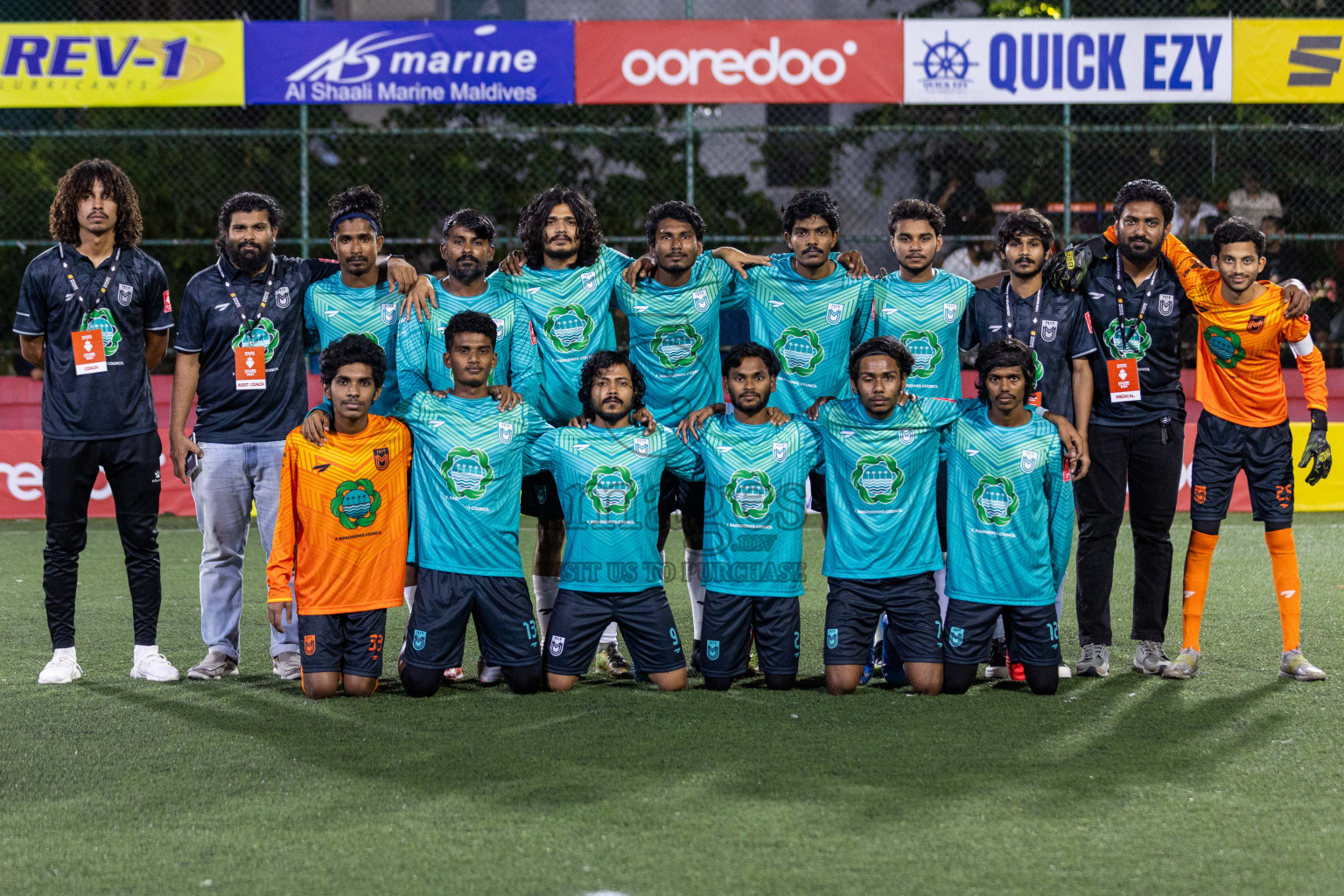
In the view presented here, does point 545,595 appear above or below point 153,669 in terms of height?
above

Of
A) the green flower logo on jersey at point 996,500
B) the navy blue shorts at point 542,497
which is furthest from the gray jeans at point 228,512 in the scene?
the green flower logo on jersey at point 996,500

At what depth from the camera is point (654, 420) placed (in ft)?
18.9

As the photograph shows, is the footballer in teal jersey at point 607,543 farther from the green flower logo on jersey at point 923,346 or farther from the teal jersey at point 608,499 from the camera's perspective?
the green flower logo on jersey at point 923,346

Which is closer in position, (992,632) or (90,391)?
(992,632)

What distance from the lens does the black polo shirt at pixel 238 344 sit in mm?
5840

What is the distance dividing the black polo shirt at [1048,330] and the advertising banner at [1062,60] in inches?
268

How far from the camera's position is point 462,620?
548 cm

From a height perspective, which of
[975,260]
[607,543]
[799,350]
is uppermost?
[975,260]

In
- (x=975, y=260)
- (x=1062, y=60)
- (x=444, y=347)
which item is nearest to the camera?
(x=444, y=347)

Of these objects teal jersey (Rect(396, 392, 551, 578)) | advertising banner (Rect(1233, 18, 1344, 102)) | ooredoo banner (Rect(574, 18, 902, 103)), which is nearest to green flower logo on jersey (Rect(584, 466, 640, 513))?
teal jersey (Rect(396, 392, 551, 578))

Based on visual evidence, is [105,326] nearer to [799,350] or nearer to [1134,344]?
[799,350]

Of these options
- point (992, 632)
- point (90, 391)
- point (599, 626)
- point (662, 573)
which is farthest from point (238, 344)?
point (992, 632)

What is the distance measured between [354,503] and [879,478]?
6.93 ft

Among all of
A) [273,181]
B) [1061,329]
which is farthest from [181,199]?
[1061,329]
